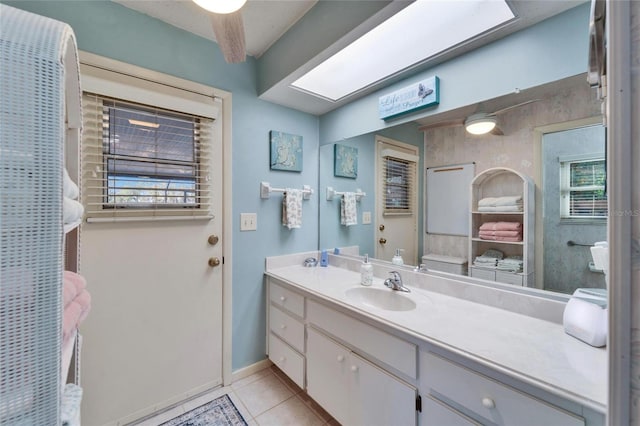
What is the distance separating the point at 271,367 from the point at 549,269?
77.1 inches

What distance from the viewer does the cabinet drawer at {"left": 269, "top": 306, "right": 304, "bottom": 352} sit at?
5.45ft

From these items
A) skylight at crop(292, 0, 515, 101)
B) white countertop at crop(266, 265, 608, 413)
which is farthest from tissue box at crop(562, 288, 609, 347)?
skylight at crop(292, 0, 515, 101)

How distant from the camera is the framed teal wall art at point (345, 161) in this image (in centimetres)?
213

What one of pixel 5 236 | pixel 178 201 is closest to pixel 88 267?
pixel 178 201

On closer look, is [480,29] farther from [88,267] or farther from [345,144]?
[88,267]

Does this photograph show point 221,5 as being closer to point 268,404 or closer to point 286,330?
point 286,330

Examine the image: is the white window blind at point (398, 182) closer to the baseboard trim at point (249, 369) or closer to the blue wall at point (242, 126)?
the blue wall at point (242, 126)

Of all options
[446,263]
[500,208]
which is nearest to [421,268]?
[446,263]

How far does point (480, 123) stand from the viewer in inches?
53.7

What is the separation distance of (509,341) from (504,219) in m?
0.60

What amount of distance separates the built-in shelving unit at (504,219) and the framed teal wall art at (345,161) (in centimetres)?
95

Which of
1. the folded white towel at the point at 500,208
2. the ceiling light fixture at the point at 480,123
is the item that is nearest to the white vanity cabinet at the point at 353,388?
the folded white towel at the point at 500,208

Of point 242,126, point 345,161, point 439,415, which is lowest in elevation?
point 439,415

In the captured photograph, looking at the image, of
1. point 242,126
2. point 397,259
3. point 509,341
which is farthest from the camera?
point 242,126
